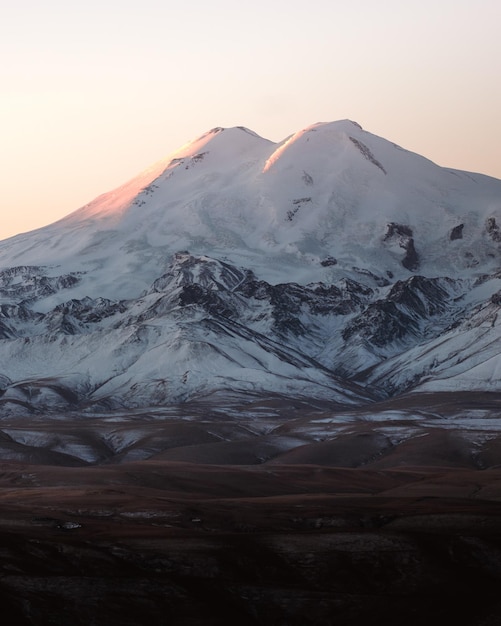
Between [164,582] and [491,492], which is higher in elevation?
[164,582]

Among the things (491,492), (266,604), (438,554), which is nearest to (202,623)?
(266,604)

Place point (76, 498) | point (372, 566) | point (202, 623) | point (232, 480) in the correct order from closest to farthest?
point (202, 623) → point (372, 566) → point (76, 498) → point (232, 480)

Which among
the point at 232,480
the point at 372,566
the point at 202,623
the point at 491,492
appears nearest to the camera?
the point at 202,623

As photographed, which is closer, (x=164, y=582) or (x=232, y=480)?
(x=164, y=582)

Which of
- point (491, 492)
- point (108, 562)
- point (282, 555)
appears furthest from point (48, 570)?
point (491, 492)

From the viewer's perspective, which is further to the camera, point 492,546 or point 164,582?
point 492,546

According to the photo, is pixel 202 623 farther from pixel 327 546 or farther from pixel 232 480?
pixel 232 480

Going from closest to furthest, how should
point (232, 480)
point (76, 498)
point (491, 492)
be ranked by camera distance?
point (76, 498) → point (491, 492) → point (232, 480)

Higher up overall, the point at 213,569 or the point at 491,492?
the point at 213,569

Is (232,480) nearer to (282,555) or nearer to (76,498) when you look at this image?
(76,498)
